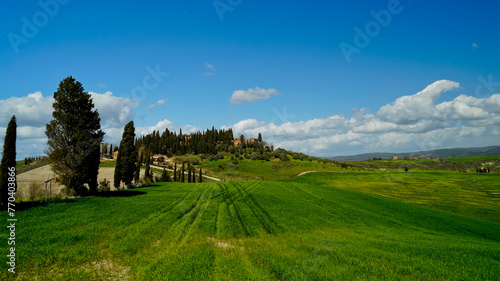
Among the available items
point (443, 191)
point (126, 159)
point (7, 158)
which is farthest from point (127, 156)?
point (443, 191)

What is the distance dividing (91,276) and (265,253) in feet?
25.8

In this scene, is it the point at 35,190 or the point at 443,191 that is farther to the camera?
the point at 443,191

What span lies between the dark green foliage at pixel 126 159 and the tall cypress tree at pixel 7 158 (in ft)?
68.7

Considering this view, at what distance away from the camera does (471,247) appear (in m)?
16.0

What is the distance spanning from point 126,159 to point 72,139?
15.5 m

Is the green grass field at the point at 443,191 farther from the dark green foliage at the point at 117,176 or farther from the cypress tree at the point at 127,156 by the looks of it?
the dark green foliage at the point at 117,176

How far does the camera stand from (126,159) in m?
43.0

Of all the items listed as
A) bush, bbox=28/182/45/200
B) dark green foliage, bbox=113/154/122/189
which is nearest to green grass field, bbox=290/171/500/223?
dark green foliage, bbox=113/154/122/189

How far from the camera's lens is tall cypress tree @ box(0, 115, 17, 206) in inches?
771

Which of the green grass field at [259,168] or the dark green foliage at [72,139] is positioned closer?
the dark green foliage at [72,139]

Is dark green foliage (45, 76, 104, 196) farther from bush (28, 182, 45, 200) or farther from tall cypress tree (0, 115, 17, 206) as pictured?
→ tall cypress tree (0, 115, 17, 206)

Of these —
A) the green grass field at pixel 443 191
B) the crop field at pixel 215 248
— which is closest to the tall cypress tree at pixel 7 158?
the crop field at pixel 215 248

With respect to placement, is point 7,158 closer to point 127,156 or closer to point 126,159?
point 126,159

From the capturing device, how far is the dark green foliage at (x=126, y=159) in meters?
42.6
